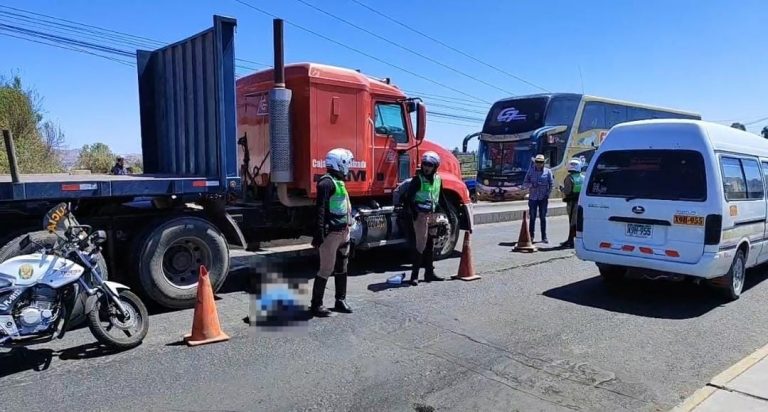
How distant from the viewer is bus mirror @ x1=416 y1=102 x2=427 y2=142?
9.21 m

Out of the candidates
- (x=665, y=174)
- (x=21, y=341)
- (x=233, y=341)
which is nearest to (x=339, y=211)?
(x=233, y=341)

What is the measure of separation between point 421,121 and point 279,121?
2498 mm

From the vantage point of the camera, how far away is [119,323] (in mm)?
5148

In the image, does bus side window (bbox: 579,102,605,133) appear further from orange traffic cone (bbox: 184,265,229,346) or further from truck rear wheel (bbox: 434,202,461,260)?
orange traffic cone (bbox: 184,265,229,346)

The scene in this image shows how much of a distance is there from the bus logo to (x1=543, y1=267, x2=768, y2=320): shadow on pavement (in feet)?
48.7

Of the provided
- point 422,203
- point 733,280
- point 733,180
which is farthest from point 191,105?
point 733,280

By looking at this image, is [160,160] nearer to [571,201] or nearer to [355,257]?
[355,257]

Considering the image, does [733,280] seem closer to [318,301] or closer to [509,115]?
[318,301]

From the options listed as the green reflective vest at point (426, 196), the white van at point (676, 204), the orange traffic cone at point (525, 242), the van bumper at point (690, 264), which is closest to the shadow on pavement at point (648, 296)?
the white van at point (676, 204)

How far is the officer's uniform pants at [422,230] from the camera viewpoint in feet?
25.9

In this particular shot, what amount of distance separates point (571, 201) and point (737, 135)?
416cm

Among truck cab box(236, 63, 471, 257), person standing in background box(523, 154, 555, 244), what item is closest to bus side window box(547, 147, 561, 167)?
person standing in background box(523, 154, 555, 244)

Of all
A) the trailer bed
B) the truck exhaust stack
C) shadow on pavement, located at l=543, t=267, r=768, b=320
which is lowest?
shadow on pavement, located at l=543, t=267, r=768, b=320

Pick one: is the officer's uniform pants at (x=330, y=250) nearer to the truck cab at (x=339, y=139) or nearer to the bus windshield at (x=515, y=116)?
the truck cab at (x=339, y=139)
